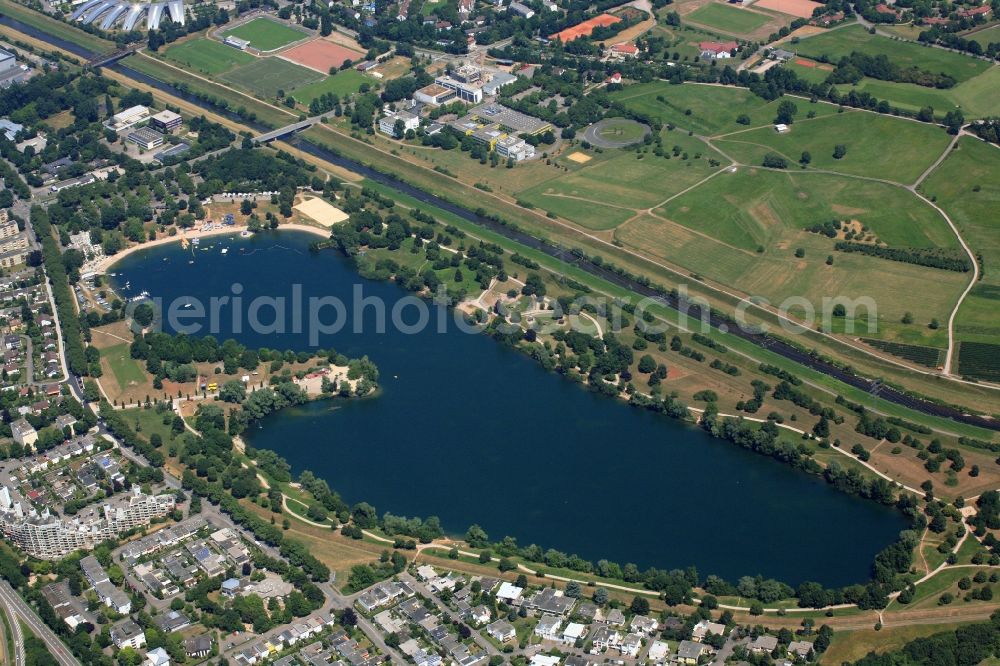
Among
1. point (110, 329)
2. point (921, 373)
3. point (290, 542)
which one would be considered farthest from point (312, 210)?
point (921, 373)

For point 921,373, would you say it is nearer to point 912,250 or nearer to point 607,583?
point 912,250

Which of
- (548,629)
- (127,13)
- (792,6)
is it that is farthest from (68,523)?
(792,6)

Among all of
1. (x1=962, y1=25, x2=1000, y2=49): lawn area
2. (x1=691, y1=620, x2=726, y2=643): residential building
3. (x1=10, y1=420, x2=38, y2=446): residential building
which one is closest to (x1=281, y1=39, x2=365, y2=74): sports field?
(x1=962, y1=25, x2=1000, y2=49): lawn area

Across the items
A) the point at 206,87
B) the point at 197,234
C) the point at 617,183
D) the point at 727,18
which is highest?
the point at 727,18

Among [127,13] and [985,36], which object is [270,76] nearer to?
[127,13]

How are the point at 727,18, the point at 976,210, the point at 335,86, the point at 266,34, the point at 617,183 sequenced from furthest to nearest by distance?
the point at 266,34 → the point at 727,18 → the point at 335,86 → the point at 617,183 → the point at 976,210

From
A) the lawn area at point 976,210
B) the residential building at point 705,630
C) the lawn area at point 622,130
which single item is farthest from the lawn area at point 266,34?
the residential building at point 705,630
